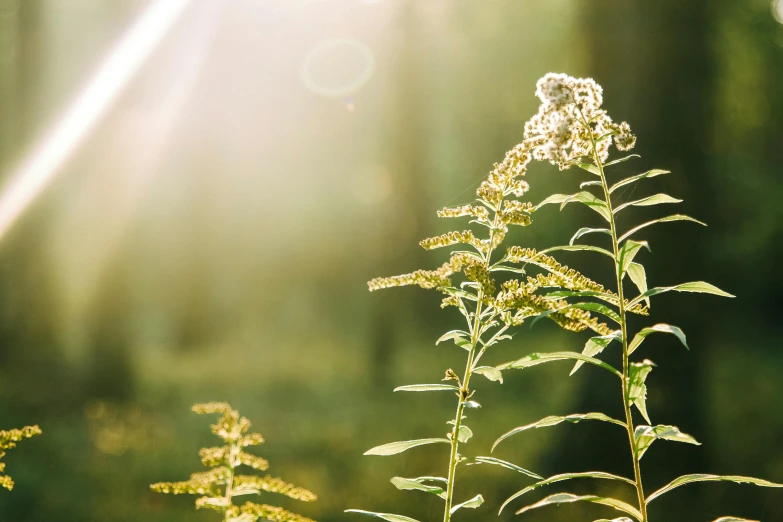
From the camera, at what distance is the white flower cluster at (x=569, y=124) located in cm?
148

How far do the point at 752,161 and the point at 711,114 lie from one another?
6667mm

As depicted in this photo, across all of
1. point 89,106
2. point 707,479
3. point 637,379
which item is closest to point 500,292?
point 637,379

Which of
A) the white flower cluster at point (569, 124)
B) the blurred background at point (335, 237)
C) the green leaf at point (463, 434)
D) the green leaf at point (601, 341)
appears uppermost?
the blurred background at point (335, 237)

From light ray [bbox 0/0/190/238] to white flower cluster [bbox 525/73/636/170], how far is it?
963cm

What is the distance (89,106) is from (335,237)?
5920mm

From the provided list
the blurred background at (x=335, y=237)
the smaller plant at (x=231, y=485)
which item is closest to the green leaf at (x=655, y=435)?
the smaller plant at (x=231, y=485)

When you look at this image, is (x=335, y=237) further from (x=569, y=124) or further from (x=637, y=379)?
(x=637, y=379)

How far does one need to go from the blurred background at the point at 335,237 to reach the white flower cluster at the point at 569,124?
4254mm

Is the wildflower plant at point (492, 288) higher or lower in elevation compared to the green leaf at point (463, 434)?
higher

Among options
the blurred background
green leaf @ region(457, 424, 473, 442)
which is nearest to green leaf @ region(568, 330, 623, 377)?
green leaf @ region(457, 424, 473, 442)

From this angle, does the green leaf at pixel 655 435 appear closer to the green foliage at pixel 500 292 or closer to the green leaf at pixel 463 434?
the green foliage at pixel 500 292

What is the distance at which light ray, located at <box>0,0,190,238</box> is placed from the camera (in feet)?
30.6

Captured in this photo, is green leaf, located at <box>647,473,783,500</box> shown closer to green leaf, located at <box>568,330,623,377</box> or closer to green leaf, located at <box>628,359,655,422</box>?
green leaf, located at <box>628,359,655,422</box>

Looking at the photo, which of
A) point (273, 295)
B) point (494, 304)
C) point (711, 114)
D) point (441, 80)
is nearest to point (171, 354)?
point (273, 295)
